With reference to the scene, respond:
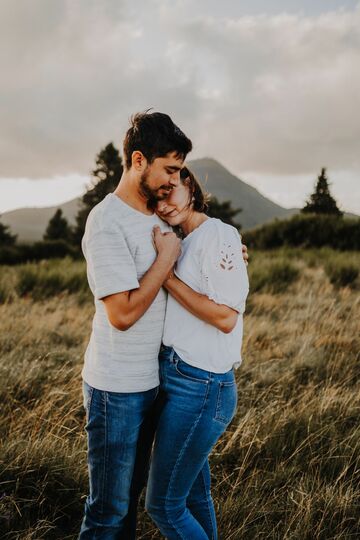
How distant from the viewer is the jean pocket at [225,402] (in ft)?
5.78

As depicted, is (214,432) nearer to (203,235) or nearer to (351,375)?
(203,235)

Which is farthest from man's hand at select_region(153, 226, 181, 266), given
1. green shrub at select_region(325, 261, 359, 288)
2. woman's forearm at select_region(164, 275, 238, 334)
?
green shrub at select_region(325, 261, 359, 288)

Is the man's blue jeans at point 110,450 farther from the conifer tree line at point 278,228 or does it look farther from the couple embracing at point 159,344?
the conifer tree line at point 278,228

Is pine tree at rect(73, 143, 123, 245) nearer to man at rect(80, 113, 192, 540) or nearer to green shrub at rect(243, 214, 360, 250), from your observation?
green shrub at rect(243, 214, 360, 250)

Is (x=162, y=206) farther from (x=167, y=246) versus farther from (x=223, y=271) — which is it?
(x=223, y=271)

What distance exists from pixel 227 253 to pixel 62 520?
177cm

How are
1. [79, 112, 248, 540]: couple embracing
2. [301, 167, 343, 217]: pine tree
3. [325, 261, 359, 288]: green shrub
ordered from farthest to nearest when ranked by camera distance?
[301, 167, 343, 217]: pine tree
[325, 261, 359, 288]: green shrub
[79, 112, 248, 540]: couple embracing

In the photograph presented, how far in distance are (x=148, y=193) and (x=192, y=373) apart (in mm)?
728

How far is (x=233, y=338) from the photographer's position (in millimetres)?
1860

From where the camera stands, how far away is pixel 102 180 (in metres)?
36.7

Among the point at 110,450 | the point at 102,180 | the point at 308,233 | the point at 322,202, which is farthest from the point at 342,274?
the point at 102,180

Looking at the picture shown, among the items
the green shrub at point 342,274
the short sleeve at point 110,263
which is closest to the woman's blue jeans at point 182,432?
the short sleeve at point 110,263

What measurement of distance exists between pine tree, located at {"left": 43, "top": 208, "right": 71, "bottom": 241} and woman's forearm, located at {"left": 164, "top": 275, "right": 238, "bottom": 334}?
38145 mm

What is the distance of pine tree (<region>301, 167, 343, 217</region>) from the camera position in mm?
21750
